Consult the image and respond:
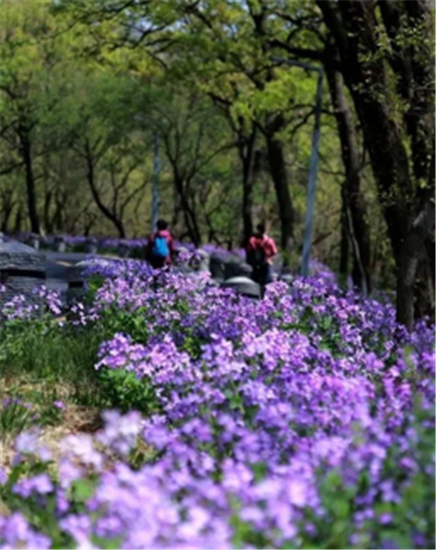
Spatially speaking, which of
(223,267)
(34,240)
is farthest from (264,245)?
(34,240)

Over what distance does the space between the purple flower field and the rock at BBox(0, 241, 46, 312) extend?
2.92 meters

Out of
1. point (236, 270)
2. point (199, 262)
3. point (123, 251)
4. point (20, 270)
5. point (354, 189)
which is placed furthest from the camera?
point (123, 251)

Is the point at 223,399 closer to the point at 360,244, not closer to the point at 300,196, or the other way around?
the point at 360,244

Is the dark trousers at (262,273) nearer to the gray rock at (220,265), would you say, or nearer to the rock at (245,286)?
the rock at (245,286)

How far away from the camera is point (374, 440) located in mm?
3531

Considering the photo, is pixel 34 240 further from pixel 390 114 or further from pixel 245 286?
pixel 390 114

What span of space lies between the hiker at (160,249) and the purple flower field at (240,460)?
879 cm

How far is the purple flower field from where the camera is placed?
287 cm

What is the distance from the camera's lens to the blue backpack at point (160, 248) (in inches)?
570

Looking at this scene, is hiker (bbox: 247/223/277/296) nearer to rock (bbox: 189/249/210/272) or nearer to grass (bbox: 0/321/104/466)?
rock (bbox: 189/249/210/272)

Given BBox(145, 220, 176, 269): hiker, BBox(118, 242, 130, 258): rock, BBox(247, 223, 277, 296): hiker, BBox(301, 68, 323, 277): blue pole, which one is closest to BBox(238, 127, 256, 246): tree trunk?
BBox(118, 242, 130, 258): rock

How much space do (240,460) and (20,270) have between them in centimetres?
512

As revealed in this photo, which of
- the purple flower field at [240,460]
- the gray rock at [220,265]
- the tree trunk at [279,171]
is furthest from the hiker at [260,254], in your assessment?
the purple flower field at [240,460]

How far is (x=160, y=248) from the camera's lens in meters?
14.5
